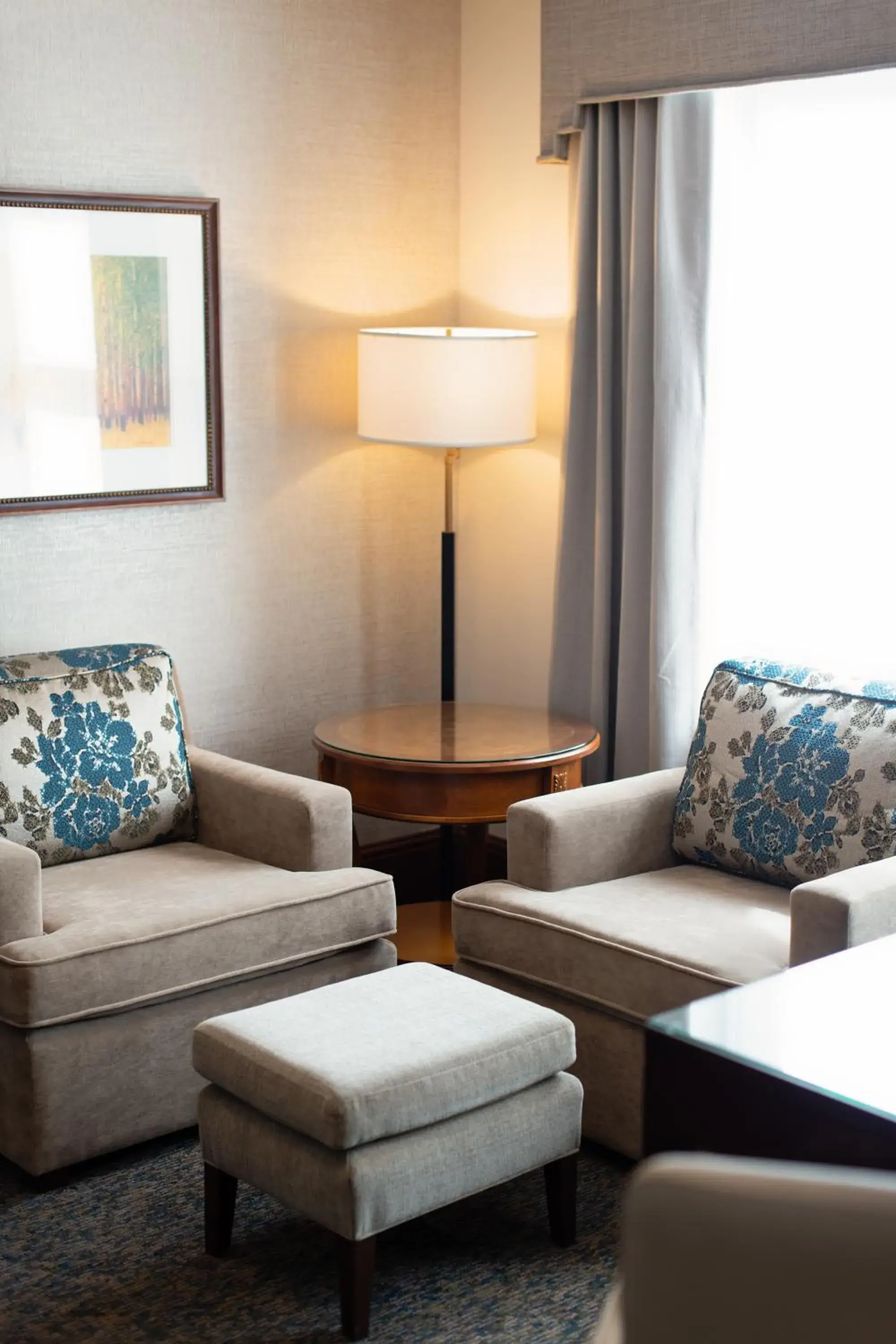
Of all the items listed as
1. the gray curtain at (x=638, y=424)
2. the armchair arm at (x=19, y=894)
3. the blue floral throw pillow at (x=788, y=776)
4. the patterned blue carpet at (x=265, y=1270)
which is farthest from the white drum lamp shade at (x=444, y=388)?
the patterned blue carpet at (x=265, y=1270)

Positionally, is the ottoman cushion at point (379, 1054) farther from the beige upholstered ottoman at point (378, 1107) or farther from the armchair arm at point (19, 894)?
the armchair arm at point (19, 894)

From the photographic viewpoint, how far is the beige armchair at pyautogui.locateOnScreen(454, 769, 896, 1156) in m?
2.96

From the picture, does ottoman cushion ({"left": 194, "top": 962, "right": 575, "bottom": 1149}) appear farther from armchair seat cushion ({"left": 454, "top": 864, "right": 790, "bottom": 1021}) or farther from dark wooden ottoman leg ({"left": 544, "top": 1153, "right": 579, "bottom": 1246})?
armchair seat cushion ({"left": 454, "top": 864, "right": 790, "bottom": 1021})

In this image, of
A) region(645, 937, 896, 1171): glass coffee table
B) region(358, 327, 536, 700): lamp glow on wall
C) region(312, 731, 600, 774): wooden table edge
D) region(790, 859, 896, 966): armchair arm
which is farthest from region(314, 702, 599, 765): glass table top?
region(645, 937, 896, 1171): glass coffee table

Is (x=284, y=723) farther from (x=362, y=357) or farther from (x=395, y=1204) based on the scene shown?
(x=395, y=1204)

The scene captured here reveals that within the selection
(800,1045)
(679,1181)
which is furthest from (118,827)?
(679,1181)

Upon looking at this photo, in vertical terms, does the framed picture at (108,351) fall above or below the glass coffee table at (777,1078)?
above

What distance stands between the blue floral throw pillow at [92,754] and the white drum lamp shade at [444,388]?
0.89 metres

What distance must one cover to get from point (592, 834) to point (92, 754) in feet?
3.77

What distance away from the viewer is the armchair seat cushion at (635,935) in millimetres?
3053

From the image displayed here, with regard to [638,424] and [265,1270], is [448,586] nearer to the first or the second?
[638,424]

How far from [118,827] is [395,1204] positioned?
138 centimetres

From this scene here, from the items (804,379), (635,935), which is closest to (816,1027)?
(635,935)

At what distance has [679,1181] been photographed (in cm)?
122
